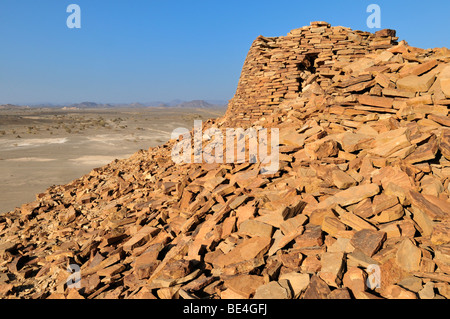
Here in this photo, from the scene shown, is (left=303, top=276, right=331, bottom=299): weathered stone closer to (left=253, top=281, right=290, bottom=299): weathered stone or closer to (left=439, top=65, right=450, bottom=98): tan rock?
(left=253, top=281, right=290, bottom=299): weathered stone

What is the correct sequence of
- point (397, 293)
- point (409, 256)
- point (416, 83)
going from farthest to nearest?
point (416, 83)
point (409, 256)
point (397, 293)

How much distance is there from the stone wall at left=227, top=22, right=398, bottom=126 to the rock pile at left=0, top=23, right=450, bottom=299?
203 cm

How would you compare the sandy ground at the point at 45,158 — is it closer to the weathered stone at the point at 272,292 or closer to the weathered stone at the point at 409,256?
the weathered stone at the point at 272,292

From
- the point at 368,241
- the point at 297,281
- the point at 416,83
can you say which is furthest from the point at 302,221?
the point at 416,83

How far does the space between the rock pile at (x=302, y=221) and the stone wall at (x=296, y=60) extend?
6.64 ft

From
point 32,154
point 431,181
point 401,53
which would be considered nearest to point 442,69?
point 401,53

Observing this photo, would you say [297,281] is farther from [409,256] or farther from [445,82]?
[445,82]

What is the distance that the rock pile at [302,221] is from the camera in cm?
278

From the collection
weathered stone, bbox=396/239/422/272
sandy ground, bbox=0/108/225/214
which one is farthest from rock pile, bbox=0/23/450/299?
sandy ground, bbox=0/108/225/214

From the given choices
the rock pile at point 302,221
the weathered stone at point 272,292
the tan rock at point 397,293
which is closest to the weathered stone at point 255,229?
the rock pile at point 302,221

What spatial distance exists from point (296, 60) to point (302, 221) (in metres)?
7.22

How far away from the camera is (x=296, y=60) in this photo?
9320 millimetres
